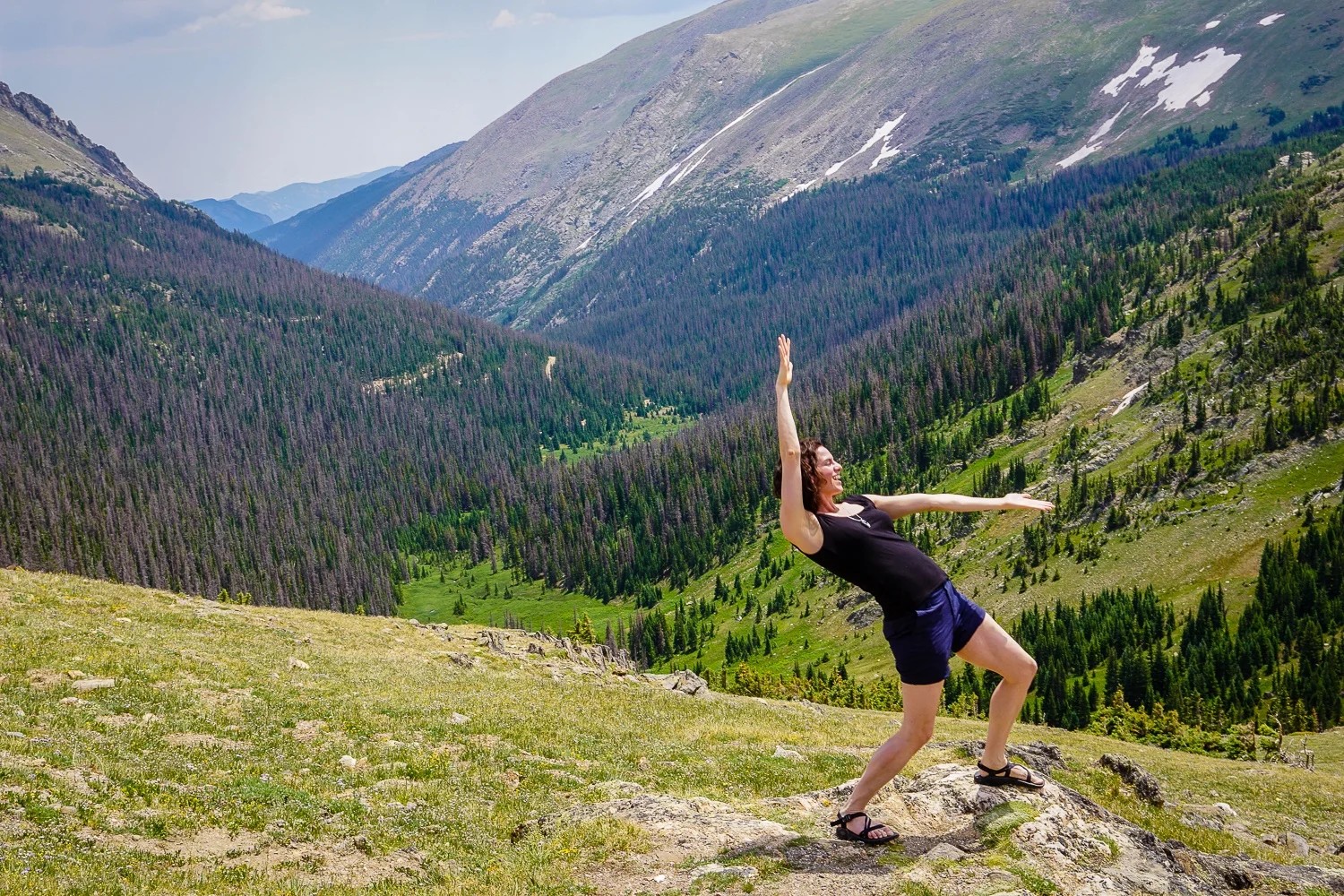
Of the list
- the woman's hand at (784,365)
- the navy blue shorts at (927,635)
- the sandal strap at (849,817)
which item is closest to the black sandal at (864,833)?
the sandal strap at (849,817)

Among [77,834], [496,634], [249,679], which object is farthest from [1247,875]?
[496,634]

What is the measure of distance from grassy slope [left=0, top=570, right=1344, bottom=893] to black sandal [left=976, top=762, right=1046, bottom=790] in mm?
2985

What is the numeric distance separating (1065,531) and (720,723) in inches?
4492

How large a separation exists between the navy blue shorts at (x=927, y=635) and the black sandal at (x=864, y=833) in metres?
2.55

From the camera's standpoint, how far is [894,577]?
1323 cm

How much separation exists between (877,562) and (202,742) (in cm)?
1621

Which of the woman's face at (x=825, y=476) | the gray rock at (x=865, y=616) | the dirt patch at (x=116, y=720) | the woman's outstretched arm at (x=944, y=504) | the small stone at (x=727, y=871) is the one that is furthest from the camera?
the gray rock at (x=865, y=616)

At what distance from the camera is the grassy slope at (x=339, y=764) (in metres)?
14.6

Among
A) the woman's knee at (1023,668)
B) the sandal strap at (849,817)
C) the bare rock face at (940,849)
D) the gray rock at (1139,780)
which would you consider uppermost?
the woman's knee at (1023,668)

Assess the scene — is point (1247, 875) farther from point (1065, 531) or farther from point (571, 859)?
point (1065, 531)

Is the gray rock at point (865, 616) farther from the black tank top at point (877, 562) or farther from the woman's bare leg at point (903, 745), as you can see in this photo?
the black tank top at point (877, 562)

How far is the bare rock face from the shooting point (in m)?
13.4

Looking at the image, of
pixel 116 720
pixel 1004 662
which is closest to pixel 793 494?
pixel 1004 662

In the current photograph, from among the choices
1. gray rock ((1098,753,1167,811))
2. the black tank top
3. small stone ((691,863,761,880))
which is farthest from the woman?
gray rock ((1098,753,1167,811))
